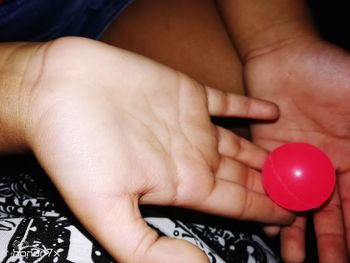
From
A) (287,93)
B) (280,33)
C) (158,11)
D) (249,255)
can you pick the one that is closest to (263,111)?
(287,93)

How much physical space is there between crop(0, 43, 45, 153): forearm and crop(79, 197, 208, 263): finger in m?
0.33

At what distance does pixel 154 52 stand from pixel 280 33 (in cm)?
52

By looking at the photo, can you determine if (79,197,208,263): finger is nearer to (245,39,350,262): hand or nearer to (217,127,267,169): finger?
(217,127,267,169): finger

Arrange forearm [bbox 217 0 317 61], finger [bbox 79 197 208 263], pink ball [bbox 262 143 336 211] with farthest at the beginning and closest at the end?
forearm [bbox 217 0 317 61] → pink ball [bbox 262 143 336 211] → finger [bbox 79 197 208 263]

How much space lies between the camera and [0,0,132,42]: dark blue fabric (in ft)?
3.83

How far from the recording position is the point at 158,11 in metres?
1.41

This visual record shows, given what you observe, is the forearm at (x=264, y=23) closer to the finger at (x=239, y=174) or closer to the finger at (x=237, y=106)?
the finger at (x=237, y=106)

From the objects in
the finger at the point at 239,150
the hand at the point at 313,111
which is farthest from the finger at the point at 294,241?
the finger at the point at 239,150

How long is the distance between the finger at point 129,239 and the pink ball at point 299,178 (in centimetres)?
42

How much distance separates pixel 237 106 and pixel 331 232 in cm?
54

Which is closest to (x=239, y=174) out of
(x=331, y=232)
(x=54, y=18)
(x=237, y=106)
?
(x=237, y=106)

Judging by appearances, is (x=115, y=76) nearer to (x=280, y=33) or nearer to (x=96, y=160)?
(x=96, y=160)

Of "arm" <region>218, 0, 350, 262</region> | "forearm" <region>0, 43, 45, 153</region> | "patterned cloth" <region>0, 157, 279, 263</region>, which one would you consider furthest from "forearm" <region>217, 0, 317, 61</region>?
"forearm" <region>0, 43, 45, 153</region>

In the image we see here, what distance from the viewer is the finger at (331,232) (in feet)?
3.51
